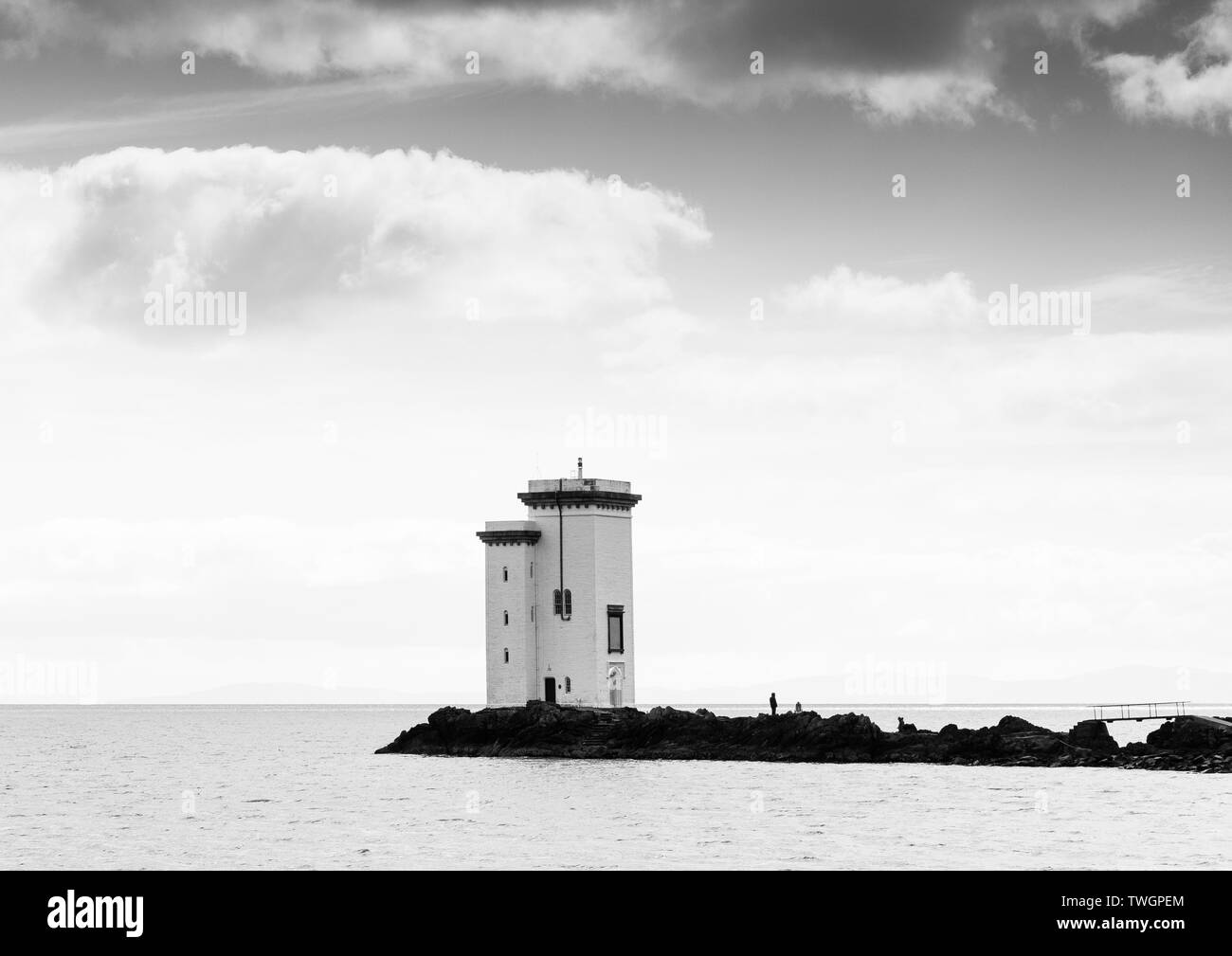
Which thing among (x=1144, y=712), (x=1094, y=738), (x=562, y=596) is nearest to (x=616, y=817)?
(x=562, y=596)

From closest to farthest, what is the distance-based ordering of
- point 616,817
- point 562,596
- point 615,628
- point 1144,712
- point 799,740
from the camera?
1. point 616,817
2. point 562,596
3. point 615,628
4. point 799,740
5. point 1144,712

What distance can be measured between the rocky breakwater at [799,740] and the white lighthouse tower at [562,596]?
123 centimetres

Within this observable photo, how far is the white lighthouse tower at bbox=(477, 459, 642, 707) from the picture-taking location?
214ft

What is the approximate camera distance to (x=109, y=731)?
140 metres

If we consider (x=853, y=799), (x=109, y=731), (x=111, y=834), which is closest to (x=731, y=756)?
(x=853, y=799)

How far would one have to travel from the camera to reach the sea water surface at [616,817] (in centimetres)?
3659

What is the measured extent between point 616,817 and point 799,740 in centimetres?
2348

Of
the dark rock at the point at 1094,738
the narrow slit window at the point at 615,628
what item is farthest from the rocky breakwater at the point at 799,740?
the narrow slit window at the point at 615,628

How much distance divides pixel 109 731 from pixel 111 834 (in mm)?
102647

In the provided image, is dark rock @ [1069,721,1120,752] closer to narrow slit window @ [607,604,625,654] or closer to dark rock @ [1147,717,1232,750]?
dark rock @ [1147,717,1232,750]

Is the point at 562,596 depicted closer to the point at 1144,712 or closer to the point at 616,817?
the point at 616,817

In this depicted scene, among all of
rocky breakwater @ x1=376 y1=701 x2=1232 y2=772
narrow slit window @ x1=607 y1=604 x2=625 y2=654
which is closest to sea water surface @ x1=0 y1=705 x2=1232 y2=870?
rocky breakwater @ x1=376 y1=701 x2=1232 y2=772

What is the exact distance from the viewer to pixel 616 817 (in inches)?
1737
